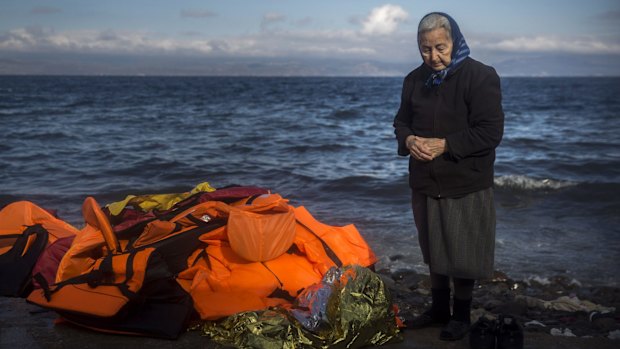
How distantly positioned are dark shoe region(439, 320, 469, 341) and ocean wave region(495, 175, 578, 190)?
7.65 meters

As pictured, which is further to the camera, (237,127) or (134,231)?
(237,127)

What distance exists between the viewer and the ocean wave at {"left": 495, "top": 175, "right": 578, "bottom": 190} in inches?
428

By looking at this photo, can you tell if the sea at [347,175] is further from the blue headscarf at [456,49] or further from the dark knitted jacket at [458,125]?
the blue headscarf at [456,49]

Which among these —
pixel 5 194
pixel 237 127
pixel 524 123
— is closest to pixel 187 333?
pixel 5 194

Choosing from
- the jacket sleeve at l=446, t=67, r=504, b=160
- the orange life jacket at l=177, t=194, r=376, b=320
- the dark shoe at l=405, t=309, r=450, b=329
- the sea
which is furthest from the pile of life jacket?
the sea

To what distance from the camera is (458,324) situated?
3580 mm

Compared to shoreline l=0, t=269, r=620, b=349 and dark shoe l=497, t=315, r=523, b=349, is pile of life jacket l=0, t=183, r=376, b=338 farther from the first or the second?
dark shoe l=497, t=315, r=523, b=349

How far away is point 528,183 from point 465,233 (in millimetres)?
8219

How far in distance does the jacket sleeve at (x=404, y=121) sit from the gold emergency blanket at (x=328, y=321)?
0.69 meters

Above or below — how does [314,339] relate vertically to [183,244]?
below

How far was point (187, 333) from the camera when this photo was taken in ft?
12.0

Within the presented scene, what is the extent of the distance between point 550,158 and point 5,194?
10.8m

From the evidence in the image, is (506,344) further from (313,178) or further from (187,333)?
(313,178)

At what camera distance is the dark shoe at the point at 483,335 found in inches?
129
